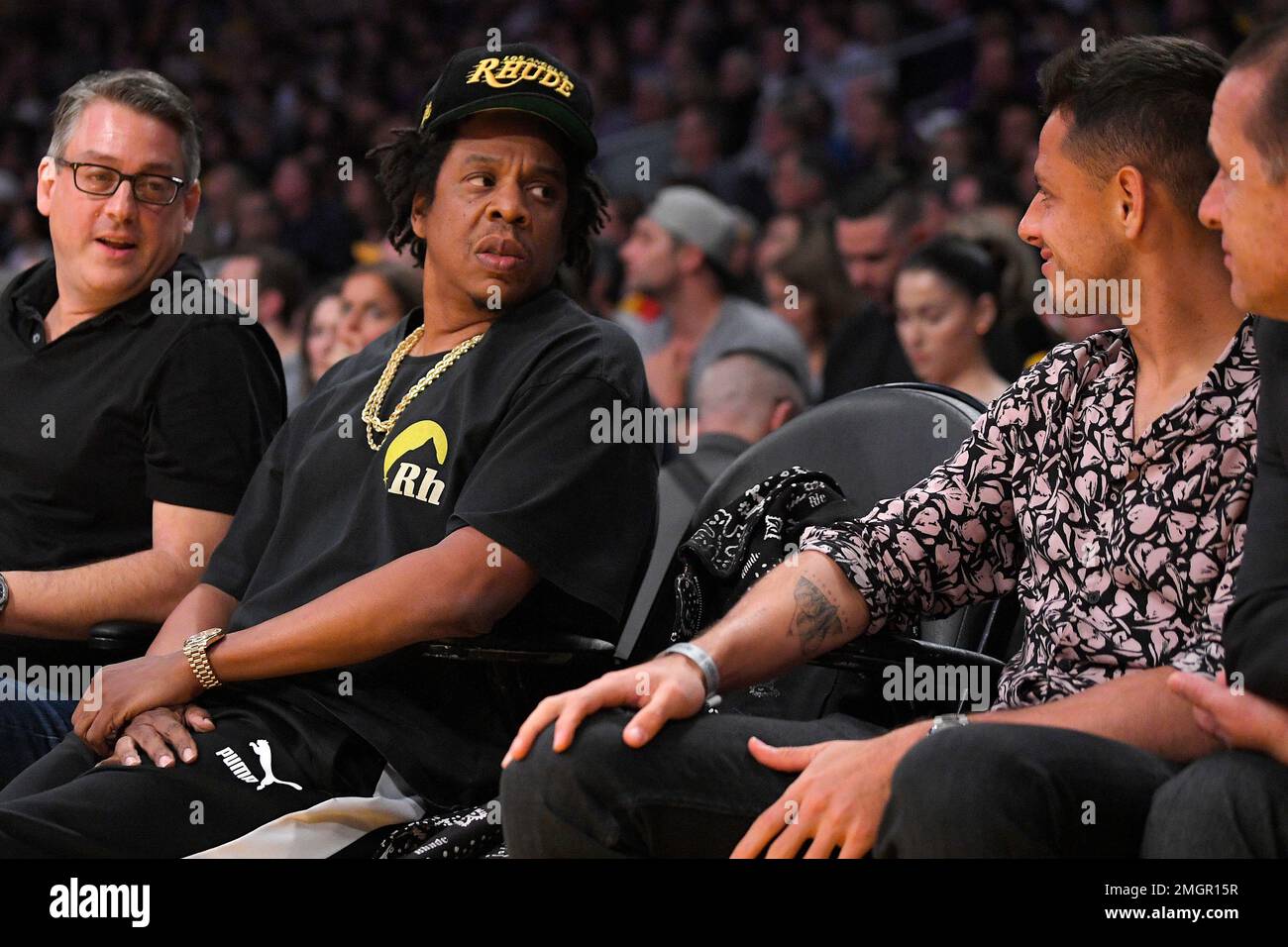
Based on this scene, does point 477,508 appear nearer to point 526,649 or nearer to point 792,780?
point 526,649

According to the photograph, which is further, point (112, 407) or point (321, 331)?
point (321, 331)

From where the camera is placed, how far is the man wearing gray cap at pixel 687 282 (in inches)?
220

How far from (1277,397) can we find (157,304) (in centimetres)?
181

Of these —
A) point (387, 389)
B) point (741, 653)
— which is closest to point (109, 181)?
point (387, 389)

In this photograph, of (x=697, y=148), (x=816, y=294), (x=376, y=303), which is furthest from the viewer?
(x=697, y=148)

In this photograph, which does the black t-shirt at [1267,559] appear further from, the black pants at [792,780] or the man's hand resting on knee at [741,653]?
the man's hand resting on knee at [741,653]

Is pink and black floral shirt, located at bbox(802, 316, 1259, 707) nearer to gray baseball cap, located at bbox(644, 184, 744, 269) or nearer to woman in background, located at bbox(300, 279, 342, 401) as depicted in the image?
woman in background, located at bbox(300, 279, 342, 401)

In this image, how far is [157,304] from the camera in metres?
2.77

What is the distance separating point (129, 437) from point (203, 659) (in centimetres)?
56

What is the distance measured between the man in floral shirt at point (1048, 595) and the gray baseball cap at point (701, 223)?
3882 millimetres

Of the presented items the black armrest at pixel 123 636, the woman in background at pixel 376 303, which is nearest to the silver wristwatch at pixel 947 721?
the black armrest at pixel 123 636

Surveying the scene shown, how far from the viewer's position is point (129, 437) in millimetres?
2670

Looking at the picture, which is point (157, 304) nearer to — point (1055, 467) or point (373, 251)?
point (1055, 467)
